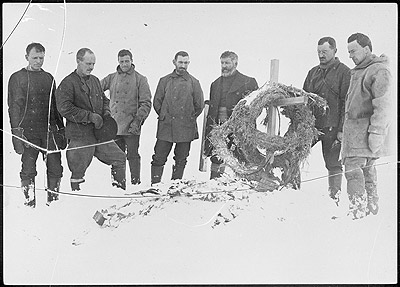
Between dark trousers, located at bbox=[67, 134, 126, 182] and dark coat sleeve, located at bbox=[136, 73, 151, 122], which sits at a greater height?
dark coat sleeve, located at bbox=[136, 73, 151, 122]

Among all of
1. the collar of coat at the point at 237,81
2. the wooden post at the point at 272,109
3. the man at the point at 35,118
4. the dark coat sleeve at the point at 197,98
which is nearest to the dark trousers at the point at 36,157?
the man at the point at 35,118

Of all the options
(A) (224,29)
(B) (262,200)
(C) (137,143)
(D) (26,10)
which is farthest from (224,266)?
(D) (26,10)

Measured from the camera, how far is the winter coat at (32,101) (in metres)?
3.17

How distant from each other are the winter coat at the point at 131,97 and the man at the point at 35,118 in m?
0.18

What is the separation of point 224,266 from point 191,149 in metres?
0.39

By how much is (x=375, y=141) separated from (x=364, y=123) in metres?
0.07

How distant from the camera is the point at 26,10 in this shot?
10.4ft

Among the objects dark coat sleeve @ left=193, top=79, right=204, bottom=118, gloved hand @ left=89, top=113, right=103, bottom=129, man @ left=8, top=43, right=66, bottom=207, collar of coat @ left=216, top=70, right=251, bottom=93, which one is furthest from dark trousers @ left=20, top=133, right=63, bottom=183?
collar of coat @ left=216, top=70, right=251, bottom=93

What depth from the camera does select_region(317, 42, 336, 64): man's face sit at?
3.18 m

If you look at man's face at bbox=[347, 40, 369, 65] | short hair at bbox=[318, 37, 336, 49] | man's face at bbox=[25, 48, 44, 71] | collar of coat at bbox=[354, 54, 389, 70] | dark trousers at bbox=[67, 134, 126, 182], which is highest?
short hair at bbox=[318, 37, 336, 49]

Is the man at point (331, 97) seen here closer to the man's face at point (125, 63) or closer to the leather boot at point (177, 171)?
the leather boot at point (177, 171)

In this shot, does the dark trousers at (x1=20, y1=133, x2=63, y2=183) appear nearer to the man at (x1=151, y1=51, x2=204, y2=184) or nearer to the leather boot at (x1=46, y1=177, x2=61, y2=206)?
the leather boot at (x1=46, y1=177, x2=61, y2=206)

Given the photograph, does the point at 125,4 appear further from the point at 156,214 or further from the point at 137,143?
the point at 156,214

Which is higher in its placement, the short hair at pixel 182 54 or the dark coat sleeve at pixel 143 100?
the short hair at pixel 182 54
